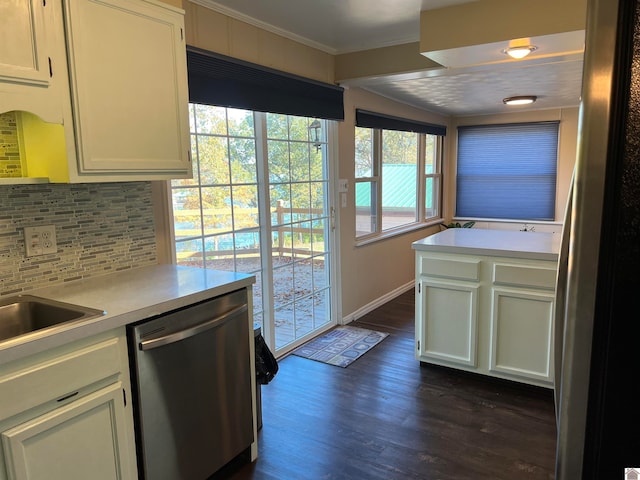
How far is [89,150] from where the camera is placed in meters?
1.75

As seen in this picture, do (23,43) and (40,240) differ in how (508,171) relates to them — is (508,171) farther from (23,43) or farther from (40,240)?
(23,43)

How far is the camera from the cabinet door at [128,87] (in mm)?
1709

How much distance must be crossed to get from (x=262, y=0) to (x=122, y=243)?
1.53 meters

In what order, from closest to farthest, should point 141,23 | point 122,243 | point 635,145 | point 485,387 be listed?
point 635,145, point 141,23, point 122,243, point 485,387

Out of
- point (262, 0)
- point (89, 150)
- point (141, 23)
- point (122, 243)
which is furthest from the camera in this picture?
point (262, 0)

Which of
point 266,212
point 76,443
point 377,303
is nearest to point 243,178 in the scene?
point 266,212

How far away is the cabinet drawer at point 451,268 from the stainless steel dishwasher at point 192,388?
1.42 metres

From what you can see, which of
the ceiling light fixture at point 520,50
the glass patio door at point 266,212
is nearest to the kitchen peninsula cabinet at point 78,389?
the glass patio door at point 266,212

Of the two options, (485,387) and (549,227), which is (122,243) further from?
(549,227)

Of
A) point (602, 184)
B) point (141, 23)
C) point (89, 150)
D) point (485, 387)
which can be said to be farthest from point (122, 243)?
point (485, 387)

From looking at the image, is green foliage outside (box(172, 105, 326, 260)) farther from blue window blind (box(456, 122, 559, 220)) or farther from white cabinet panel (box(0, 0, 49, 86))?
blue window blind (box(456, 122, 559, 220))

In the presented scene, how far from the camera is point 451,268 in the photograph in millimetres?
2949

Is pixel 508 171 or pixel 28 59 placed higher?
pixel 28 59

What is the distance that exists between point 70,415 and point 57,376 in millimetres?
148
